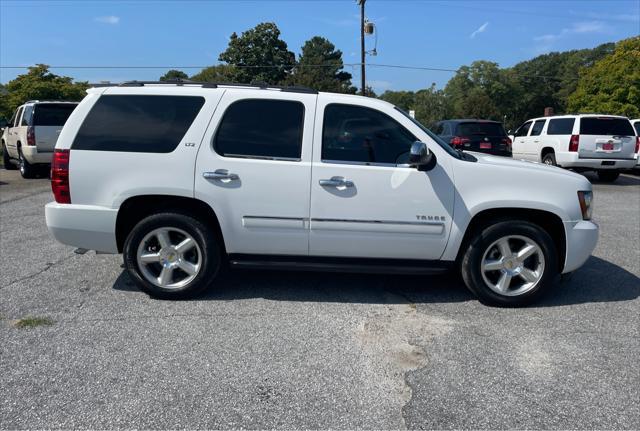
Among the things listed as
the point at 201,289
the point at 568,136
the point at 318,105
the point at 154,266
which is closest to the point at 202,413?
the point at 201,289

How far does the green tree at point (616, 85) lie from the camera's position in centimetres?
3616

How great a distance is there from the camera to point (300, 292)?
4742mm

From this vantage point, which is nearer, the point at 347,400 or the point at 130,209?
the point at 347,400

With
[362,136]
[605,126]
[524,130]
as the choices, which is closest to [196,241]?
[362,136]

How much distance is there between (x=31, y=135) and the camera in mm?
12250

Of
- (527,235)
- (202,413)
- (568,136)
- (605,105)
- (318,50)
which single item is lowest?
(202,413)

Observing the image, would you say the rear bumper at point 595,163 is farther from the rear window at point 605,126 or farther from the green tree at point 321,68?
the green tree at point 321,68

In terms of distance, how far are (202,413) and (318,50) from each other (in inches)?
3397

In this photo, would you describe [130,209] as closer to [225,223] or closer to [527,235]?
[225,223]

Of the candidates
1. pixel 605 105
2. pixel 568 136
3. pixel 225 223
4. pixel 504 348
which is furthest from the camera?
pixel 605 105

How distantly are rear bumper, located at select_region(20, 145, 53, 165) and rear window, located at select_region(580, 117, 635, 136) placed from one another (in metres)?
14.4

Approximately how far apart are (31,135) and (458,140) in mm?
11452

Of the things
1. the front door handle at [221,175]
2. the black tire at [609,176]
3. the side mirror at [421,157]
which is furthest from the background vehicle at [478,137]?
the front door handle at [221,175]

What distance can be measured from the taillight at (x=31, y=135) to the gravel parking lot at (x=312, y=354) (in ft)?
26.9
